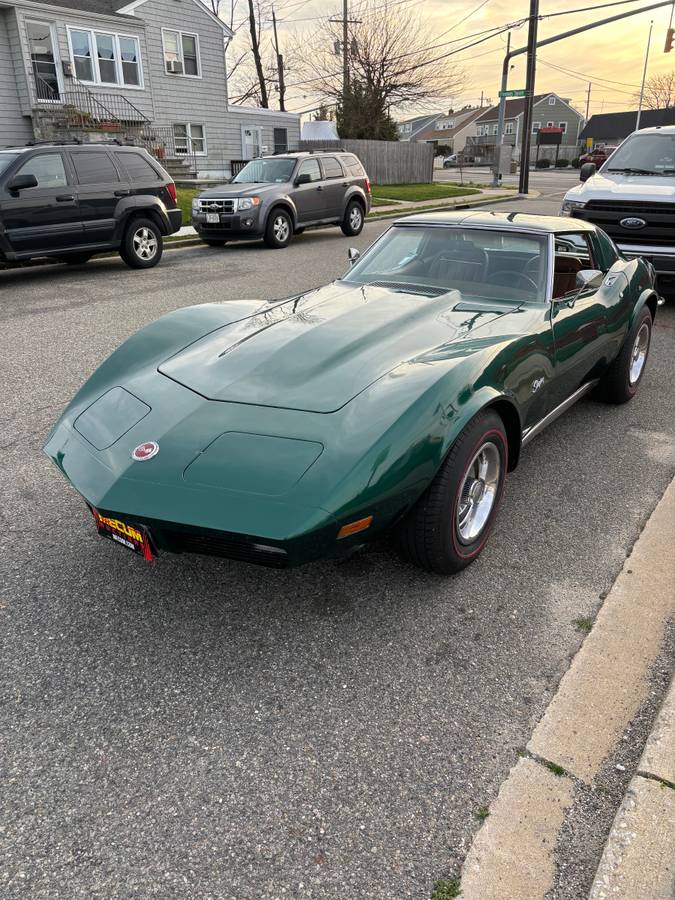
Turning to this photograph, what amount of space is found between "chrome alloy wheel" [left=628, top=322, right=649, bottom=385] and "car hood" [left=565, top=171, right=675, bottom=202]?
130 inches

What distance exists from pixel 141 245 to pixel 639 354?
8.66 m

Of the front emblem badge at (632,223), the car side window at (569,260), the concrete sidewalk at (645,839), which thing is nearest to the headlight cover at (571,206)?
the front emblem badge at (632,223)

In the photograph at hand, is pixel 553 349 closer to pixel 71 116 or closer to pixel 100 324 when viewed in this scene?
pixel 100 324

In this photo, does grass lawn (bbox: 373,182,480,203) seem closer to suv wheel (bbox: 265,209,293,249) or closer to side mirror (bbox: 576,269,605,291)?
suv wheel (bbox: 265,209,293,249)

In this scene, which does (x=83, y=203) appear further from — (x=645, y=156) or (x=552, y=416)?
(x=552, y=416)

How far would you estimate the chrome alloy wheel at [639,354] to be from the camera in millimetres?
5367

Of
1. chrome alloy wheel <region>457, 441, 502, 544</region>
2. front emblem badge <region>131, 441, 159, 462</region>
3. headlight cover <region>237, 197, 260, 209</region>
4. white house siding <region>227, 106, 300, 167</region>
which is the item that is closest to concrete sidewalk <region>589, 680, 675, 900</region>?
chrome alloy wheel <region>457, 441, 502, 544</region>

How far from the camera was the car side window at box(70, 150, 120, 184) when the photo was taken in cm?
1046

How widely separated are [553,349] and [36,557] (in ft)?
9.39

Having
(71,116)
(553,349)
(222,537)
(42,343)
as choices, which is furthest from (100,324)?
(71,116)

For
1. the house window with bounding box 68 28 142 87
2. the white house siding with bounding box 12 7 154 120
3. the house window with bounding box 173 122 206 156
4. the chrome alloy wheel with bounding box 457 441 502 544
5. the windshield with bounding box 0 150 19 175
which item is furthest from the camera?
the house window with bounding box 173 122 206 156

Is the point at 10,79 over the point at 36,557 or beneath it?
over

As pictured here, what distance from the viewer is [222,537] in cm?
241

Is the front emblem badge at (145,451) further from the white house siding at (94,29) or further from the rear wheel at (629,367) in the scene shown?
the white house siding at (94,29)
